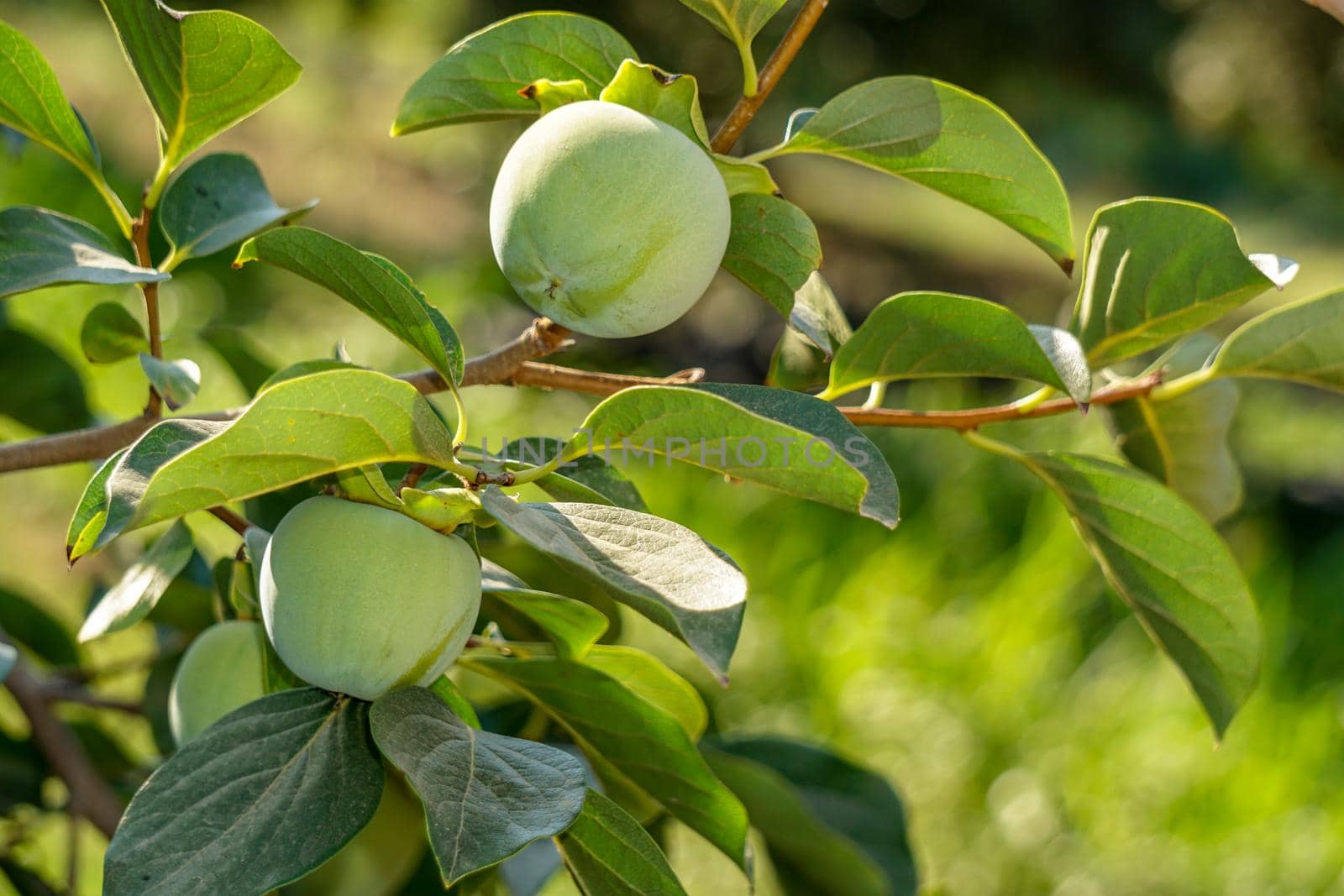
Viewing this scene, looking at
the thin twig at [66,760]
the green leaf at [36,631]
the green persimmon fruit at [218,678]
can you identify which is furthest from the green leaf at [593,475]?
the green leaf at [36,631]

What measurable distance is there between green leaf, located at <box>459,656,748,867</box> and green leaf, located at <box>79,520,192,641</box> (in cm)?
14

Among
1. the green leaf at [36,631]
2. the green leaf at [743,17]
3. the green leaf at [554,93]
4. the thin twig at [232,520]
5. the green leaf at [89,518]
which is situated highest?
the green leaf at [743,17]

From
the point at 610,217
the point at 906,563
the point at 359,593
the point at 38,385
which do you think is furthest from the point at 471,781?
the point at 906,563

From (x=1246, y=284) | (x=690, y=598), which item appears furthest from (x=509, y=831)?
(x=1246, y=284)

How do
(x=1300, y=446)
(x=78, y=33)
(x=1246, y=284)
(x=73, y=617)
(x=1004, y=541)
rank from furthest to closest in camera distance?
(x=78, y=33)
(x=1300, y=446)
(x=1004, y=541)
(x=73, y=617)
(x=1246, y=284)

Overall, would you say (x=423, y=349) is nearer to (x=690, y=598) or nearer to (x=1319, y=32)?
(x=690, y=598)

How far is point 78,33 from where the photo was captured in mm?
7703

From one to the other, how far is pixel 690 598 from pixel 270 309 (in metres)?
3.61

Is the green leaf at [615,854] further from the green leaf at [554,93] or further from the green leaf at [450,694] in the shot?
the green leaf at [554,93]

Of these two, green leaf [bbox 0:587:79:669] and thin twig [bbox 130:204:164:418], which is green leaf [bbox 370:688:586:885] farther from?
green leaf [bbox 0:587:79:669]

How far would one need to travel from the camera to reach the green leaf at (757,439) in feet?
0.99

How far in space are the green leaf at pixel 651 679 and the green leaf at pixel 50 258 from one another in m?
0.23

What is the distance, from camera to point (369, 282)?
36cm

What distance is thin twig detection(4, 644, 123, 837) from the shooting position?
0.65 metres
